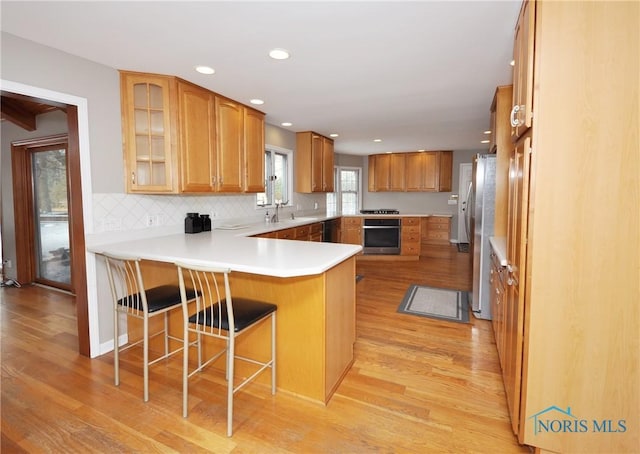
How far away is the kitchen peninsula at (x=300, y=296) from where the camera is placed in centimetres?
204

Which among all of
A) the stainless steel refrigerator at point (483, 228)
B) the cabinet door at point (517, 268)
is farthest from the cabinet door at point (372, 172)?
the cabinet door at point (517, 268)

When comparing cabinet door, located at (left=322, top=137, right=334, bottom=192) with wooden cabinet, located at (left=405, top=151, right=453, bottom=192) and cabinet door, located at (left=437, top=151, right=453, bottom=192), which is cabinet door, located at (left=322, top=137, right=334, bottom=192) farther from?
cabinet door, located at (left=437, top=151, right=453, bottom=192)

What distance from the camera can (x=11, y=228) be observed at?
4.58 metres

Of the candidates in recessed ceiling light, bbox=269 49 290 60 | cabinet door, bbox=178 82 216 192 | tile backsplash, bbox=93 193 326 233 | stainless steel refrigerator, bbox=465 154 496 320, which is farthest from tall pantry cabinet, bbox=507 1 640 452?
tile backsplash, bbox=93 193 326 233

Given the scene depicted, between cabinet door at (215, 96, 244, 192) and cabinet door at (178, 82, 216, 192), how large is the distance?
0.34 feet

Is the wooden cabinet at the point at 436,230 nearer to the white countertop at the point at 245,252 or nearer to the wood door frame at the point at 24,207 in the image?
the white countertop at the point at 245,252

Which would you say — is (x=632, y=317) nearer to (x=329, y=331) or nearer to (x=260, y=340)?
(x=329, y=331)

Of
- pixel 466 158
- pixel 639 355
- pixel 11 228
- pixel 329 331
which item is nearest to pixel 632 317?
pixel 639 355

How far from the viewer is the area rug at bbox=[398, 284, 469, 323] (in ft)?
11.7

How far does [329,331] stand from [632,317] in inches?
57.2

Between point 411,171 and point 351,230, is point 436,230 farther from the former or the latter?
point 351,230

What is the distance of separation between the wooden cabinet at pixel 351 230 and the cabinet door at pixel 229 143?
10.3 ft

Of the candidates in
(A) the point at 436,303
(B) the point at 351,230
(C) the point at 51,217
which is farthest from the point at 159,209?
(B) the point at 351,230

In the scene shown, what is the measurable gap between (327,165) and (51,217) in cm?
408
